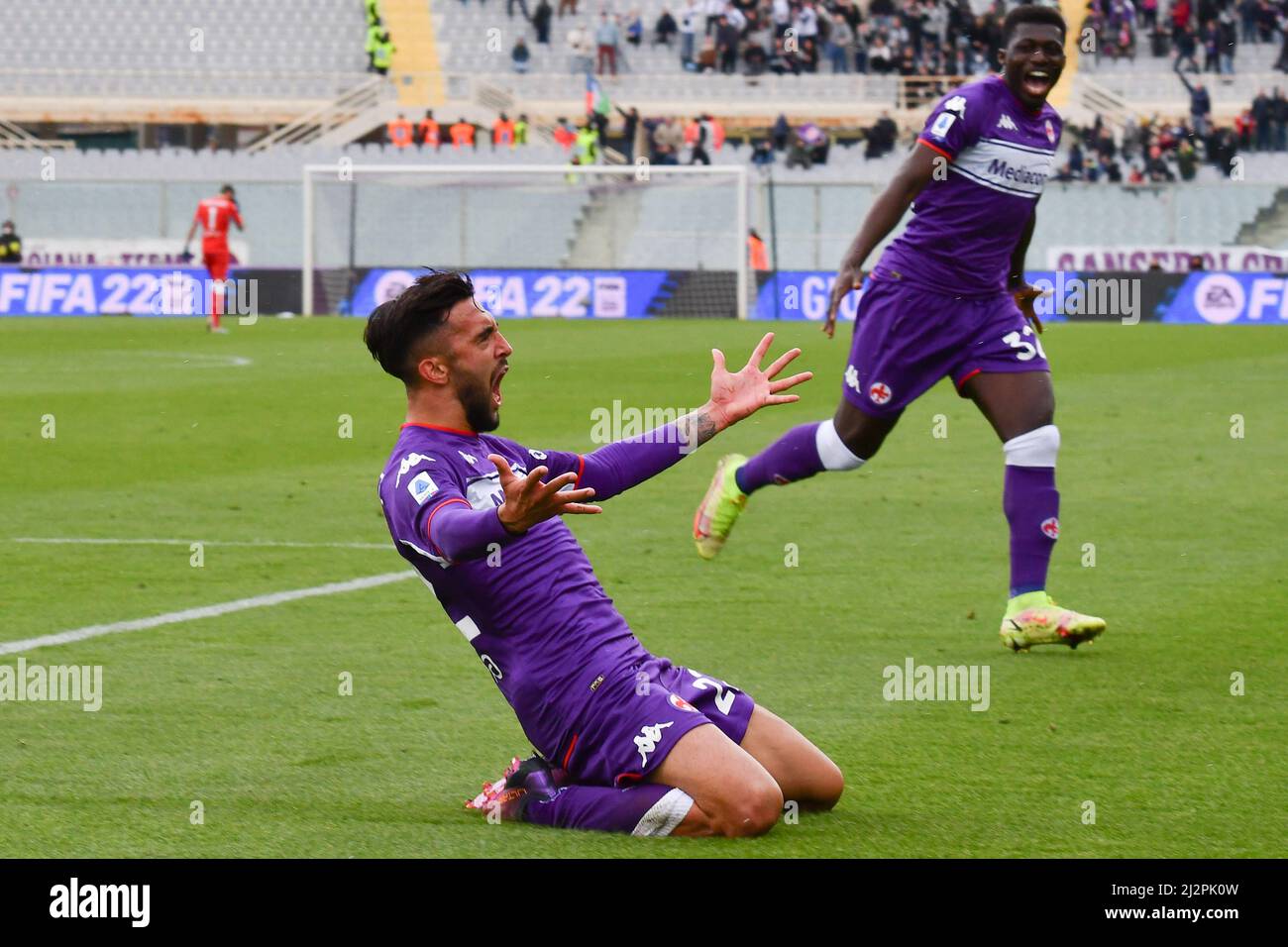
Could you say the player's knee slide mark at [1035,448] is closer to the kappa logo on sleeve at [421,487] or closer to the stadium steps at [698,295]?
the kappa logo on sleeve at [421,487]

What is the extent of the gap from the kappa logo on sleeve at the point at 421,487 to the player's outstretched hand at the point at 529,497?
1.30 ft

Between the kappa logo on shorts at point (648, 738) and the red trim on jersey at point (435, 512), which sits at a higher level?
the red trim on jersey at point (435, 512)

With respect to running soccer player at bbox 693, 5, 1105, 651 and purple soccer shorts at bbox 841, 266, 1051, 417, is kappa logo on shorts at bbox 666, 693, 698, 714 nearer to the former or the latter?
running soccer player at bbox 693, 5, 1105, 651

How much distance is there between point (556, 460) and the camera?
5055 mm

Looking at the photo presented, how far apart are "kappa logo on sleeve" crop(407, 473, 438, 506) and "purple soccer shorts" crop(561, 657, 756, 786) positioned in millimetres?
648

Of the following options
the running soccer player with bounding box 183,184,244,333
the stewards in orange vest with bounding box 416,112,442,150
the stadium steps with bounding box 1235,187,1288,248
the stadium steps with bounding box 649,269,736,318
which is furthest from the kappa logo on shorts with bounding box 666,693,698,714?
the stewards in orange vest with bounding box 416,112,442,150

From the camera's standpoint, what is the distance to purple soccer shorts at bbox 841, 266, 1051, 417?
732cm

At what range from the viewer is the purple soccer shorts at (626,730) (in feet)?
15.4

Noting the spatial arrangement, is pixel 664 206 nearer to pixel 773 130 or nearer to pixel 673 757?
pixel 773 130

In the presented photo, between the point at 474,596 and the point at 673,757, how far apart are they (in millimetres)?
602

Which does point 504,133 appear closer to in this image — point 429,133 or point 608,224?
point 429,133

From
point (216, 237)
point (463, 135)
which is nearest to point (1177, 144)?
point (463, 135)

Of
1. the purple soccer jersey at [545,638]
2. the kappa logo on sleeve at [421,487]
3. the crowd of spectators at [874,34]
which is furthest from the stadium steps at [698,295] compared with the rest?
the kappa logo on sleeve at [421,487]

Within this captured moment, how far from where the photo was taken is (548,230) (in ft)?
111
